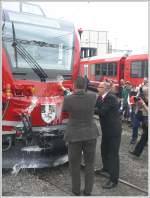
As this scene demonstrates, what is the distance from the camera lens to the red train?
1739cm

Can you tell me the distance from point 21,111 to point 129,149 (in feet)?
9.81

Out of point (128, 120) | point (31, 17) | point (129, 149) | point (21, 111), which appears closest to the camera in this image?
point (21, 111)

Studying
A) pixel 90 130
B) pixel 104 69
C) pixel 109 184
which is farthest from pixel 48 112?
pixel 104 69

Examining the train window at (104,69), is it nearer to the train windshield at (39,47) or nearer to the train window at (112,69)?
the train window at (112,69)

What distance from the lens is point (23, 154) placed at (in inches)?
234

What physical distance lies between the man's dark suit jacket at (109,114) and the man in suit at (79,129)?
34cm

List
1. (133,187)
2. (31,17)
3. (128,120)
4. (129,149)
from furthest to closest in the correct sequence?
(128,120) → (129,149) → (31,17) → (133,187)

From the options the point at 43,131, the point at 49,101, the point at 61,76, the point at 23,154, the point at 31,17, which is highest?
the point at 31,17

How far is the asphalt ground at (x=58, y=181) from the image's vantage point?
5.17 meters

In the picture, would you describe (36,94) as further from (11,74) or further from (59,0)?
(59,0)

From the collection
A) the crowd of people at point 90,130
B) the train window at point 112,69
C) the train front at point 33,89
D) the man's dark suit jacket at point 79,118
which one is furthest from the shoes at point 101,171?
the train window at point 112,69

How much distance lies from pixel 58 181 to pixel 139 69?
12688 mm

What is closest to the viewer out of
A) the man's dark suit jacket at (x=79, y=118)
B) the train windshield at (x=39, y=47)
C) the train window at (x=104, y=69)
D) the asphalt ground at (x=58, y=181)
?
the man's dark suit jacket at (x=79, y=118)

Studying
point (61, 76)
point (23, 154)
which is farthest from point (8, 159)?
point (61, 76)
